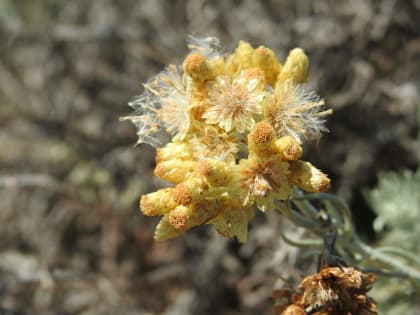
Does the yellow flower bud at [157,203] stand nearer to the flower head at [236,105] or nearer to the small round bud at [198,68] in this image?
the flower head at [236,105]

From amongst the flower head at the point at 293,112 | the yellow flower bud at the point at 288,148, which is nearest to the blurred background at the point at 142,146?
the flower head at the point at 293,112

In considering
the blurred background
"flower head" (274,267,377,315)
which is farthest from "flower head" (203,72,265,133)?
the blurred background

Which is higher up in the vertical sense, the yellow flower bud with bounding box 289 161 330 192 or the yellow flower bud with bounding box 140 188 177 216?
the yellow flower bud with bounding box 140 188 177 216

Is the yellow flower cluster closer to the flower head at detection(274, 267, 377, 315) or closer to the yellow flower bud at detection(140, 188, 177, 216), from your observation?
the yellow flower bud at detection(140, 188, 177, 216)

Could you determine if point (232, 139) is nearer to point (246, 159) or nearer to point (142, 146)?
point (246, 159)

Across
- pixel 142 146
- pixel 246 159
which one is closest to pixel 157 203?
pixel 246 159

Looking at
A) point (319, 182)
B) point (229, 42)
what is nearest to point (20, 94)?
point (229, 42)
